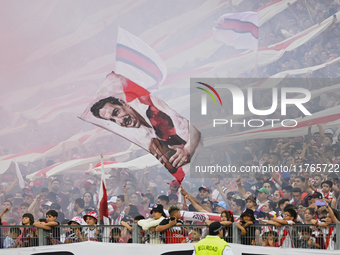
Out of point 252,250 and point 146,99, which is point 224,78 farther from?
point 252,250

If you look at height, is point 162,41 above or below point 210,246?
above

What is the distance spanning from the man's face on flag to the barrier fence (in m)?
4.92

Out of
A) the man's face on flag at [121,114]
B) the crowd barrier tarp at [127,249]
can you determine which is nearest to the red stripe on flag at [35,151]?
the man's face on flag at [121,114]

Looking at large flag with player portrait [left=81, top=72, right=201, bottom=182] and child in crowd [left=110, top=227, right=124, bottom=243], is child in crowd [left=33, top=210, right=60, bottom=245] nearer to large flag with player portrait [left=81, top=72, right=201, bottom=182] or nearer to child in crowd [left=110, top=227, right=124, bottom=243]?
child in crowd [left=110, top=227, right=124, bottom=243]

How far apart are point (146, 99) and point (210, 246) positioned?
23.0 ft

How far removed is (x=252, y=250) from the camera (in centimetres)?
474

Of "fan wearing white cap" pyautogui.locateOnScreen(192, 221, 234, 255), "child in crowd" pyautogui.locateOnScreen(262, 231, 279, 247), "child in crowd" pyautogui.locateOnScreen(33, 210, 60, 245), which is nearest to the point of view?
"fan wearing white cap" pyautogui.locateOnScreen(192, 221, 234, 255)

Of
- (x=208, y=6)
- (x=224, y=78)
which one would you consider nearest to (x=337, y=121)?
(x=224, y=78)

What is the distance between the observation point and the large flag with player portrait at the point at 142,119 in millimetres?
9984

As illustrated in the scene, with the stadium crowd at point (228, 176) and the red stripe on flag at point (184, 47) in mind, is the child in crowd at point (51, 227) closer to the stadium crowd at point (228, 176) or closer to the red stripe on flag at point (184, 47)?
the stadium crowd at point (228, 176)

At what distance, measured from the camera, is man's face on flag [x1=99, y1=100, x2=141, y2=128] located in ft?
33.5

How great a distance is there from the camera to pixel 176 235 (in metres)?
5.05

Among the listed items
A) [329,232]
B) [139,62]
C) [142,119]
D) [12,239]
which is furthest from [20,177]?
[329,232]

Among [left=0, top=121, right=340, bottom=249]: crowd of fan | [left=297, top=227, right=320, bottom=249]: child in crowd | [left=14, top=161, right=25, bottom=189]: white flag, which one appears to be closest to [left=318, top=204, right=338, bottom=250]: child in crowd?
[left=297, top=227, right=320, bottom=249]: child in crowd
